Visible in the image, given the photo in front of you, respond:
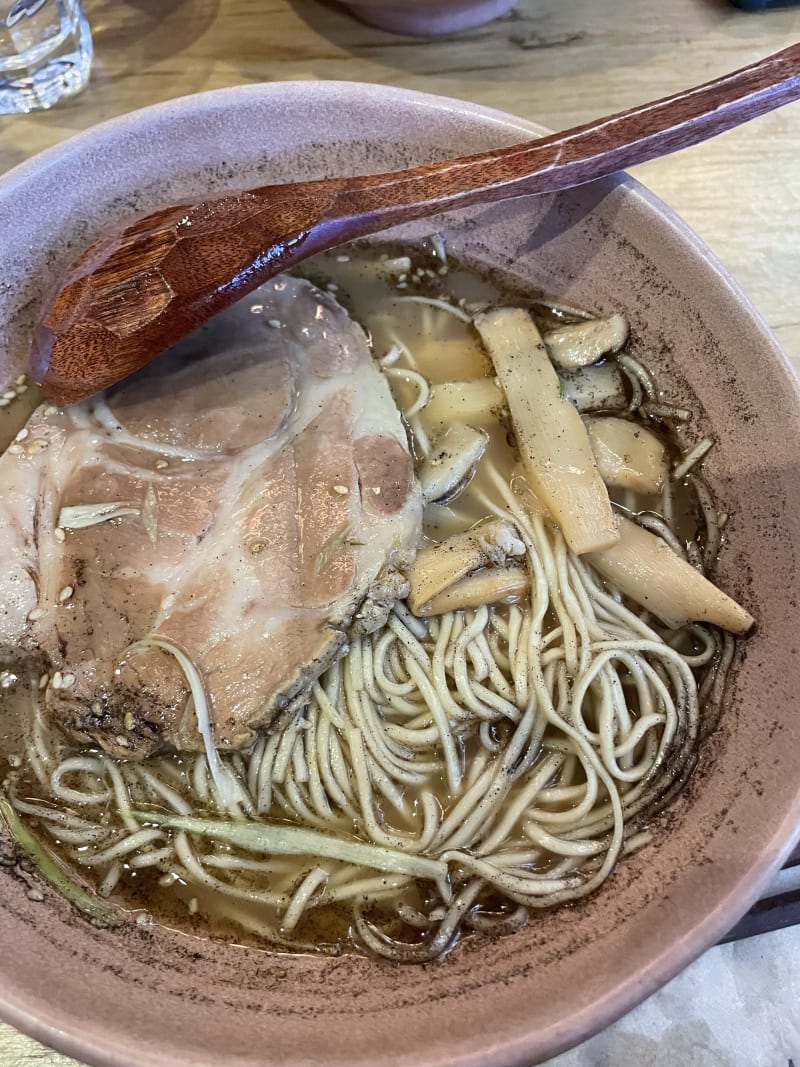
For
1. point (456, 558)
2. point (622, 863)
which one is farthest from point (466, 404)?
point (622, 863)

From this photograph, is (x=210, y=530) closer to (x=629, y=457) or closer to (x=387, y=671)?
(x=387, y=671)

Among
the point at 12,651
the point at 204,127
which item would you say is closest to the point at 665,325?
the point at 204,127

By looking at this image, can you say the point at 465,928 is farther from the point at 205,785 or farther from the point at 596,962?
the point at 205,785

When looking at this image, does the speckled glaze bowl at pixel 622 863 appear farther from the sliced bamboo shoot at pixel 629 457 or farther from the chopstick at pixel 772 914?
the chopstick at pixel 772 914

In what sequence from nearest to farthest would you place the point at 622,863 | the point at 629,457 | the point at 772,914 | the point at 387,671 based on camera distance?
the point at 622,863 → the point at 772,914 → the point at 387,671 → the point at 629,457

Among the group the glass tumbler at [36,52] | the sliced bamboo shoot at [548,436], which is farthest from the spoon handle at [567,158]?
the glass tumbler at [36,52]

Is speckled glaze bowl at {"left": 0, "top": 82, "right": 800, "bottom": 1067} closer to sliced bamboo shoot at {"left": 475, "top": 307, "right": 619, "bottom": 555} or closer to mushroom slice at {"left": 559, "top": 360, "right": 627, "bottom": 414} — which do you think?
mushroom slice at {"left": 559, "top": 360, "right": 627, "bottom": 414}
